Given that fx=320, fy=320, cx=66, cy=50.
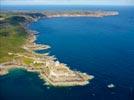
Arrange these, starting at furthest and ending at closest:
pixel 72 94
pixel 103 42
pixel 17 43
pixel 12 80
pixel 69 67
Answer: pixel 103 42, pixel 17 43, pixel 69 67, pixel 12 80, pixel 72 94

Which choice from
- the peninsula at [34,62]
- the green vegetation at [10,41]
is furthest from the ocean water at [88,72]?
the green vegetation at [10,41]

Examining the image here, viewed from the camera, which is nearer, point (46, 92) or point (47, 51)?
point (46, 92)

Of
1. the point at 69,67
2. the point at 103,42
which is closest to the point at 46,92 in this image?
the point at 69,67

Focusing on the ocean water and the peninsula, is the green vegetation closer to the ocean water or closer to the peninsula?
the peninsula

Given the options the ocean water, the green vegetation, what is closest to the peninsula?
the green vegetation

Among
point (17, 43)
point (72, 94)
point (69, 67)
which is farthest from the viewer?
point (17, 43)

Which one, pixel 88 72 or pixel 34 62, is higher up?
pixel 34 62

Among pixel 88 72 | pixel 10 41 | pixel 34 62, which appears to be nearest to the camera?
pixel 88 72

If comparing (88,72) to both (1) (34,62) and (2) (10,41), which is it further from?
(2) (10,41)

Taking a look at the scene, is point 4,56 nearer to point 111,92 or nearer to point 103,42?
point 111,92

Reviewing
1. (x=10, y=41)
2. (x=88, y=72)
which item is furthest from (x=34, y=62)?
(x=10, y=41)

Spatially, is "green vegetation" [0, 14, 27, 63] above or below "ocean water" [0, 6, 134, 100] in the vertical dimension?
above
